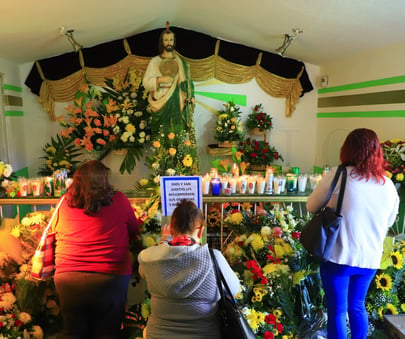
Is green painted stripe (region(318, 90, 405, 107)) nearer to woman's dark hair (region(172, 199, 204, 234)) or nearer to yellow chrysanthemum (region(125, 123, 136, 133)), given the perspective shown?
yellow chrysanthemum (region(125, 123, 136, 133))

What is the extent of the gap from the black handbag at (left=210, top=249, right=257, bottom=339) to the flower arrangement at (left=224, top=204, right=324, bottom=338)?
0.45 metres

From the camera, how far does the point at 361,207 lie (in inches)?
64.8

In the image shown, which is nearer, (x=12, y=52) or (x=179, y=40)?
(x=12, y=52)

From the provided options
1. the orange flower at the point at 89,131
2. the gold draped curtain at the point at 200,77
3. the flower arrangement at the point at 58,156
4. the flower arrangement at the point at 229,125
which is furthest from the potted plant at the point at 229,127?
the flower arrangement at the point at 58,156

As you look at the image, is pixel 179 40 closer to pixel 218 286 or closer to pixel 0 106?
pixel 0 106

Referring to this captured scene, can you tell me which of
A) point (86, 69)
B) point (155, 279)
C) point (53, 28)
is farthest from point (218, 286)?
point (86, 69)

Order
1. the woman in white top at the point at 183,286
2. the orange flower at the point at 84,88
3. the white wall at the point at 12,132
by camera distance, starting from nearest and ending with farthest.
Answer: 1. the woman in white top at the point at 183,286
2. the white wall at the point at 12,132
3. the orange flower at the point at 84,88

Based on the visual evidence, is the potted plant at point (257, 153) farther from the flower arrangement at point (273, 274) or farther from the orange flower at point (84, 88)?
the flower arrangement at point (273, 274)

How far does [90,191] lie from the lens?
1.62 meters

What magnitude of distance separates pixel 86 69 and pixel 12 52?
1064 mm

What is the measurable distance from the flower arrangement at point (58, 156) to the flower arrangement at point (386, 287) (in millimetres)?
4248

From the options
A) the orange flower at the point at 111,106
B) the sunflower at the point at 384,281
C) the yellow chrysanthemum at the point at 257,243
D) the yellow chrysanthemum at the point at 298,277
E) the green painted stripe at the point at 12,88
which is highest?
the green painted stripe at the point at 12,88

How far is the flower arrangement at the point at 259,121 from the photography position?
5.43 meters

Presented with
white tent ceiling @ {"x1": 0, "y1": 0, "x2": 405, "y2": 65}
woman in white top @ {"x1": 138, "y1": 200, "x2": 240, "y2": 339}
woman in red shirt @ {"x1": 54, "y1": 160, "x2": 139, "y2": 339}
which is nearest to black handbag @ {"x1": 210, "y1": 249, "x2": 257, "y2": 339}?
woman in white top @ {"x1": 138, "y1": 200, "x2": 240, "y2": 339}
